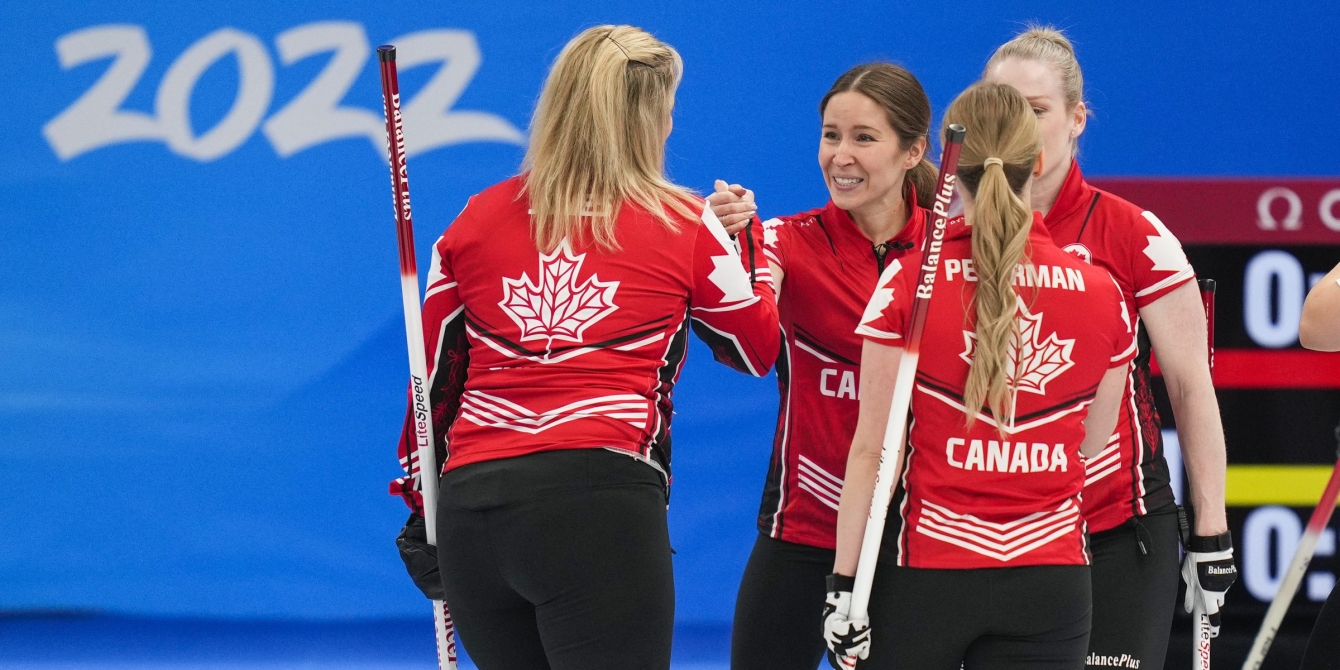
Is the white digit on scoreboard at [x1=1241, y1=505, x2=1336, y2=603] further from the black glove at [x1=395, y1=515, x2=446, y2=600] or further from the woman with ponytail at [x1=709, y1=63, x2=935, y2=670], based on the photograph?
the black glove at [x1=395, y1=515, x2=446, y2=600]

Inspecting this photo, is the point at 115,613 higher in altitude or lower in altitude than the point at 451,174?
lower

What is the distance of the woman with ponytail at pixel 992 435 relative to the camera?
162cm

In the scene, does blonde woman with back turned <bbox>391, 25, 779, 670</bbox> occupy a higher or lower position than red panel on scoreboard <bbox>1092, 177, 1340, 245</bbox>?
lower

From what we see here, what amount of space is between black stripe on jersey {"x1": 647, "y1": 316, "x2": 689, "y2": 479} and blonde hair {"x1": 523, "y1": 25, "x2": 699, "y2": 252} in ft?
0.55

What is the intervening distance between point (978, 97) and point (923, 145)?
0.54 m

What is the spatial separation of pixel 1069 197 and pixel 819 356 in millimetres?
483

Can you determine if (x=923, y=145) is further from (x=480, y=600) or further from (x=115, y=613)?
Answer: (x=115, y=613)

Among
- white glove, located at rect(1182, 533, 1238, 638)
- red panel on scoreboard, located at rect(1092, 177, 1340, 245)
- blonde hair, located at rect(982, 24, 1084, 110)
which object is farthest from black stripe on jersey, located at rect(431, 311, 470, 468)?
red panel on scoreboard, located at rect(1092, 177, 1340, 245)

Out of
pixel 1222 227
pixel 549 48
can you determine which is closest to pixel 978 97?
pixel 1222 227

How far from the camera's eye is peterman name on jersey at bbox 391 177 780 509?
68.0 inches

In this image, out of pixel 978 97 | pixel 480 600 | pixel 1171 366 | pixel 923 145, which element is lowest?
→ pixel 480 600

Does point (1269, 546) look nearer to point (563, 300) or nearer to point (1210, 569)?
point (1210, 569)

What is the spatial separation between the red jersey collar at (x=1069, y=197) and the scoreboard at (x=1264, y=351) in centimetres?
148

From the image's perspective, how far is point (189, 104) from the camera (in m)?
3.90
